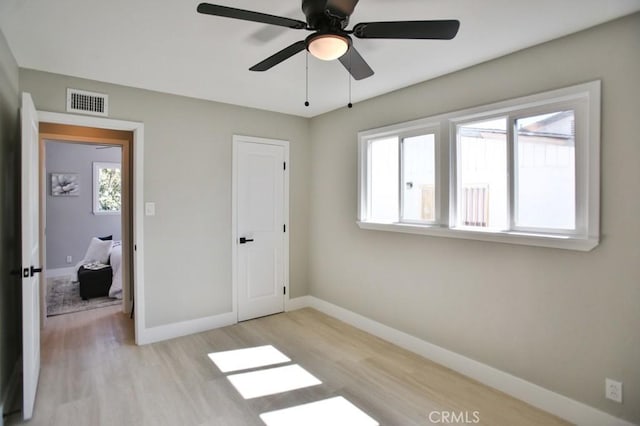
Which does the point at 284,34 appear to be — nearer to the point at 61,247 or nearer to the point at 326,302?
the point at 326,302

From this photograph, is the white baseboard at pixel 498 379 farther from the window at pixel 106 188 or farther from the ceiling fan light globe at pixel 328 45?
the window at pixel 106 188

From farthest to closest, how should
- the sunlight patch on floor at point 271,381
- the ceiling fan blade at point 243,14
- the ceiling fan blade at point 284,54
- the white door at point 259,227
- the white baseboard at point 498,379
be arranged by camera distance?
the white door at point 259,227 → the sunlight patch on floor at point 271,381 → the white baseboard at point 498,379 → the ceiling fan blade at point 284,54 → the ceiling fan blade at point 243,14

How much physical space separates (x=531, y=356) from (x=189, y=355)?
112 inches

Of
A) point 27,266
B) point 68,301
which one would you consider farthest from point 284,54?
point 68,301

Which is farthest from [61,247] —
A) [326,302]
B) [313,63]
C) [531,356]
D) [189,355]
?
Answer: [531,356]

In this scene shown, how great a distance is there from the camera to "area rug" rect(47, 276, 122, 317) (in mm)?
Answer: 4504

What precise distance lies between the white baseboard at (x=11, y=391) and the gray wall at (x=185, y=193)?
1.01 m

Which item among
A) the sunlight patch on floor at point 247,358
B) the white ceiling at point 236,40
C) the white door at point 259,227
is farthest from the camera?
the white door at point 259,227

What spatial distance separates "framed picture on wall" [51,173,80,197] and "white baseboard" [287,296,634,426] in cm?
586

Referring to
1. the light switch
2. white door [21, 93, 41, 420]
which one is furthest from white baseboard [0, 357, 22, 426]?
the light switch

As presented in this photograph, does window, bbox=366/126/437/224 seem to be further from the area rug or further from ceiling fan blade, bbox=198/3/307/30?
the area rug

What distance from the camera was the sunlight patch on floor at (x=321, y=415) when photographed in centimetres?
222

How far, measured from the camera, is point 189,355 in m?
3.19

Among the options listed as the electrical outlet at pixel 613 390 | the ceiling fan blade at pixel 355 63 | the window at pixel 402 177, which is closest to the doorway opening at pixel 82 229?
the window at pixel 402 177
